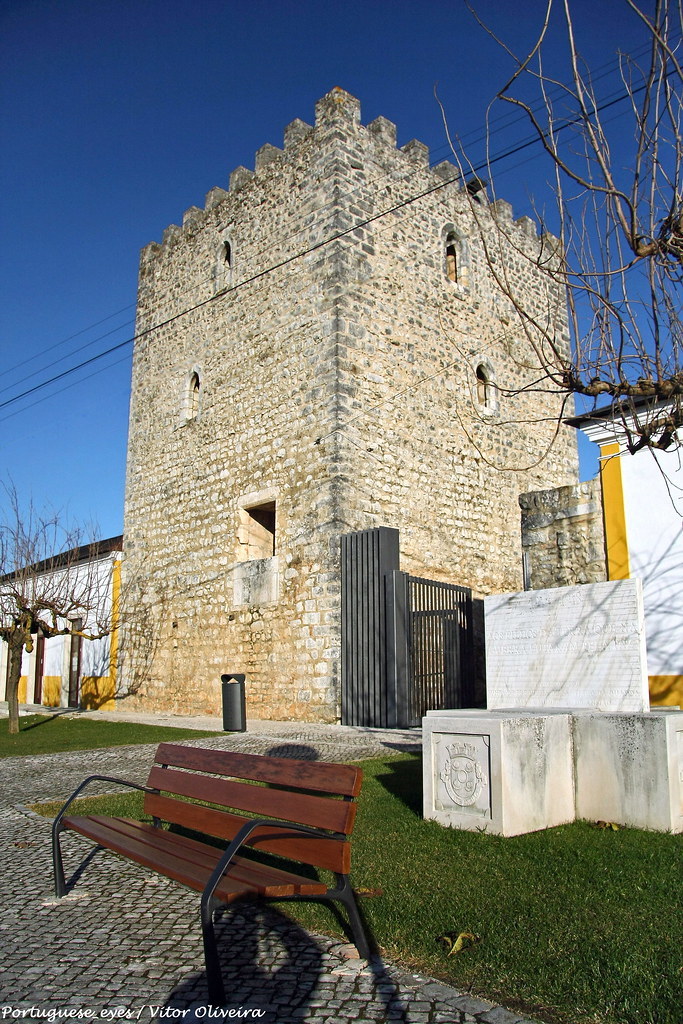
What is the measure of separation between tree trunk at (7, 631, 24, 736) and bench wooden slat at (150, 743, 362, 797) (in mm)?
8404

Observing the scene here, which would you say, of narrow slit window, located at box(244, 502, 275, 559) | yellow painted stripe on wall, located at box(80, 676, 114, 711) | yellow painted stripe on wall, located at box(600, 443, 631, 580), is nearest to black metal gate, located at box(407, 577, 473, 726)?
yellow painted stripe on wall, located at box(600, 443, 631, 580)

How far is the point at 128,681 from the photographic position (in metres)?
16.2

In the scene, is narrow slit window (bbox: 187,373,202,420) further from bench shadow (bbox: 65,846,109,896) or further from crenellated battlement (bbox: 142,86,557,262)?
bench shadow (bbox: 65,846,109,896)

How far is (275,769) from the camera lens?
12.1 ft

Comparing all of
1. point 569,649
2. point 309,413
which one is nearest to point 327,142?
point 309,413

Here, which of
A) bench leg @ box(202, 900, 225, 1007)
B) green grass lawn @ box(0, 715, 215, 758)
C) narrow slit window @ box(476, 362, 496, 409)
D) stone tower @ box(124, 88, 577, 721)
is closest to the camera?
A: bench leg @ box(202, 900, 225, 1007)

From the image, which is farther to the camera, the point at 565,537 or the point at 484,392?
the point at 484,392

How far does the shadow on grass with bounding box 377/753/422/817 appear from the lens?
5719 mm

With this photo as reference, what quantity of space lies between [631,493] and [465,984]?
303 inches

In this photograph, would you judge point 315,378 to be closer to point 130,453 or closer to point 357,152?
point 357,152

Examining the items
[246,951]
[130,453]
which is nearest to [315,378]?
[130,453]

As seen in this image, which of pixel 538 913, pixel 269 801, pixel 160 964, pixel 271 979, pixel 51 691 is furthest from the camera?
pixel 51 691

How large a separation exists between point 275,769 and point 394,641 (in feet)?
24.2

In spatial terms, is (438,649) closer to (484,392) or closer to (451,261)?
(484,392)
